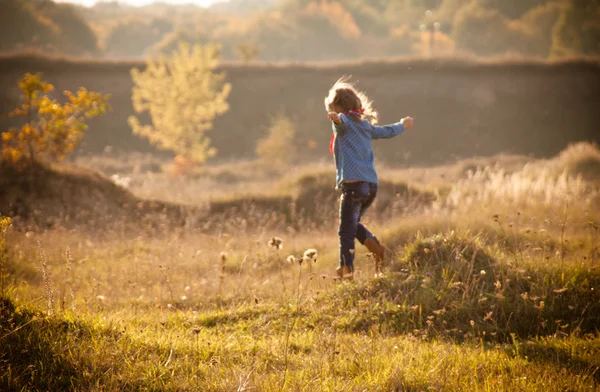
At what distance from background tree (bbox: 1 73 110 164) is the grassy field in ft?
13.4

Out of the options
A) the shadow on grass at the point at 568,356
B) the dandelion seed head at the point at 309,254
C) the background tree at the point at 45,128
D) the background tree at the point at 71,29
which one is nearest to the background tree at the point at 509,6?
the background tree at the point at 71,29

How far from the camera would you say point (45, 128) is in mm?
12367

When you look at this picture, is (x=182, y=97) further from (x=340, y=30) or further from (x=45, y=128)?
(x=340, y=30)

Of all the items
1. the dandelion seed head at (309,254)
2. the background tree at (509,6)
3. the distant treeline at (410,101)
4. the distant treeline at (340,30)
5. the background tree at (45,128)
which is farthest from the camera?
the background tree at (509,6)

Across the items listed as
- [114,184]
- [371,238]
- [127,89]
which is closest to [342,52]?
[127,89]

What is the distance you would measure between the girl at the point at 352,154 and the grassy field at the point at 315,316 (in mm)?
462

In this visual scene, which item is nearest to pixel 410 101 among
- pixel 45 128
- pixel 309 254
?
A: pixel 45 128

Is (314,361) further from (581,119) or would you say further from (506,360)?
(581,119)

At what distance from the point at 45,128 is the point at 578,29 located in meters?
44.2

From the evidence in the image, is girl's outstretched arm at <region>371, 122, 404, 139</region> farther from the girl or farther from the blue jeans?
the blue jeans

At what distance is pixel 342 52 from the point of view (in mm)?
58750

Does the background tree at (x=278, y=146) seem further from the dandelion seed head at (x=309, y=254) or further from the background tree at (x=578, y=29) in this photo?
the background tree at (x=578, y=29)

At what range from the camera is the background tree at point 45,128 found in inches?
448

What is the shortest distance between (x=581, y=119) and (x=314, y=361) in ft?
93.7
